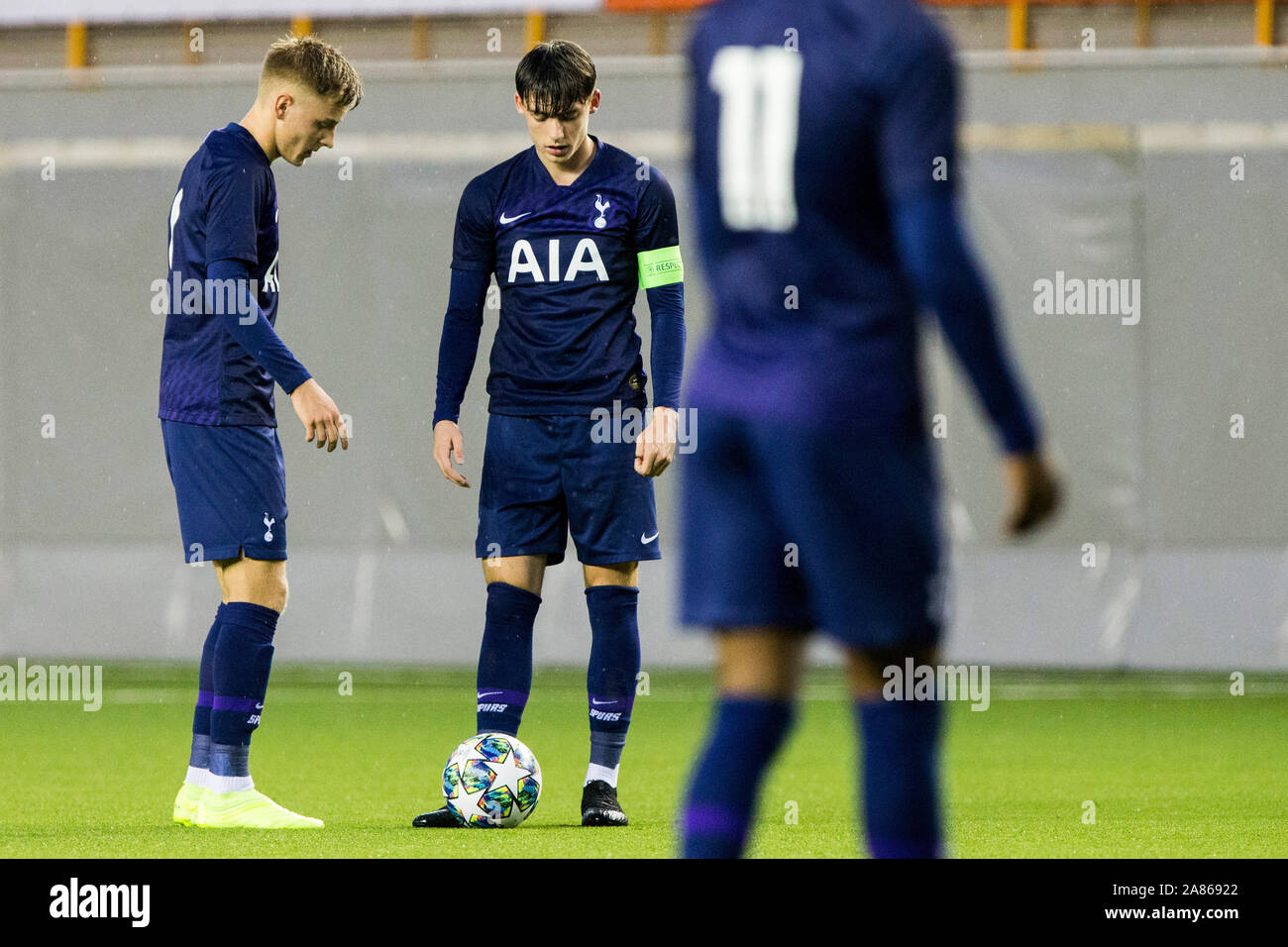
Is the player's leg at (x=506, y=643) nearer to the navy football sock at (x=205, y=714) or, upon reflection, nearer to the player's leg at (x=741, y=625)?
the navy football sock at (x=205, y=714)

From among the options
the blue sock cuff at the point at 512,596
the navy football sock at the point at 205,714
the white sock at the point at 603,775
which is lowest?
the white sock at the point at 603,775

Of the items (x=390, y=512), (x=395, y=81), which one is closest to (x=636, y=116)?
(x=395, y=81)

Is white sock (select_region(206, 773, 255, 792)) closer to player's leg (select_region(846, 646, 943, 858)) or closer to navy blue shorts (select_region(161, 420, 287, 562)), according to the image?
navy blue shorts (select_region(161, 420, 287, 562))

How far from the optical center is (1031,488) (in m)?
2.24

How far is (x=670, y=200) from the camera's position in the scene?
485cm

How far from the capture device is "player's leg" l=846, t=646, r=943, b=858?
238 cm

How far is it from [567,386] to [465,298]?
0.36 m

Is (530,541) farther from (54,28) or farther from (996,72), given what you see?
(54,28)

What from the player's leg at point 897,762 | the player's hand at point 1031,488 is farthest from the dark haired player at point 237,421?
the player's hand at point 1031,488

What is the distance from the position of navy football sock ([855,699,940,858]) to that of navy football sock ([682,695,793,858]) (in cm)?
13

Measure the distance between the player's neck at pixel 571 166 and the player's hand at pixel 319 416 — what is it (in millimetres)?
902

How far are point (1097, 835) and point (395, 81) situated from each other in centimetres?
686

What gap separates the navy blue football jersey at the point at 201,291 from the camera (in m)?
4.61

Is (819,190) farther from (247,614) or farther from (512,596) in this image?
(247,614)
